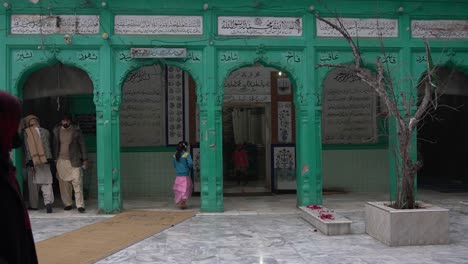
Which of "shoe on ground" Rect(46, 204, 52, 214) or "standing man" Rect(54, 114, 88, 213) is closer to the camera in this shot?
"shoe on ground" Rect(46, 204, 52, 214)

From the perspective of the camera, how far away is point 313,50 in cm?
964

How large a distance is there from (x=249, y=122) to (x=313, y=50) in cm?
393

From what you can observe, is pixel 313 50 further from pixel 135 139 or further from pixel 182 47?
pixel 135 139

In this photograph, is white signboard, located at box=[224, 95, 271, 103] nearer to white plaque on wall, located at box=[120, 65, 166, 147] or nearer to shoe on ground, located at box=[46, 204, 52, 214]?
white plaque on wall, located at box=[120, 65, 166, 147]

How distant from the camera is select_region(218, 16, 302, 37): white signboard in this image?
31.2 feet

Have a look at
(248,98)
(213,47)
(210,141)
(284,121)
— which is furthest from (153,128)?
(284,121)

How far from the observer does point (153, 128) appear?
462 inches

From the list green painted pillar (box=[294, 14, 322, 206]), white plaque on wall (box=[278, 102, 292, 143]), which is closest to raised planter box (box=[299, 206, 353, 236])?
green painted pillar (box=[294, 14, 322, 206])

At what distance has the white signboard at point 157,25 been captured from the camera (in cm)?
938

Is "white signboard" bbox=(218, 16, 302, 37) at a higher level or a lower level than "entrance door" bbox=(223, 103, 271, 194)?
higher

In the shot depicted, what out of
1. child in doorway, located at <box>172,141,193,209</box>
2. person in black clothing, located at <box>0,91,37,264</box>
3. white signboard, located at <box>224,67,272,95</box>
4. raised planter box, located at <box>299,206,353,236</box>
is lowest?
raised planter box, located at <box>299,206,353,236</box>

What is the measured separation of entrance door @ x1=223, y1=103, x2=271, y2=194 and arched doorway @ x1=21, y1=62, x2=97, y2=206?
11.7 ft

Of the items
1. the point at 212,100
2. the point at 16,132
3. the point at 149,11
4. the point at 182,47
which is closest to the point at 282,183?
the point at 212,100

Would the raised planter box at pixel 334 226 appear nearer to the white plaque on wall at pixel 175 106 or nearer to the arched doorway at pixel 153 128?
the arched doorway at pixel 153 128
